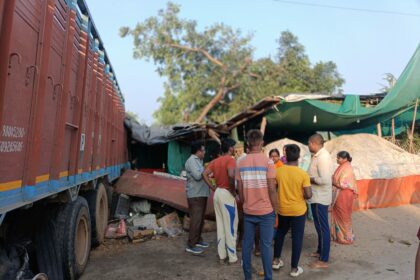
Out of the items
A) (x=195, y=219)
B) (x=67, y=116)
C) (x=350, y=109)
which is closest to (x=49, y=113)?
(x=67, y=116)

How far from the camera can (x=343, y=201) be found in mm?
6277

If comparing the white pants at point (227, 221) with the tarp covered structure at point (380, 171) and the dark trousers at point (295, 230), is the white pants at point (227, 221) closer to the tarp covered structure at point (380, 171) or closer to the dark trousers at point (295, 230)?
the dark trousers at point (295, 230)

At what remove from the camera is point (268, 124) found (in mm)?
12789

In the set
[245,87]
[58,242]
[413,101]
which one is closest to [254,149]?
[58,242]

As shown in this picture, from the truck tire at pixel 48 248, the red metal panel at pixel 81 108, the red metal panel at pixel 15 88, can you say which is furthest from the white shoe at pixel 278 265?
the red metal panel at pixel 15 88

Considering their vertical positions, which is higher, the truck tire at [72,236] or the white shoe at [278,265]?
the truck tire at [72,236]

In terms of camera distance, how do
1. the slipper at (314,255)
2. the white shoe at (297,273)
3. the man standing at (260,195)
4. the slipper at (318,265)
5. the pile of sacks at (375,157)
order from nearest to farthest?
1. the man standing at (260,195)
2. the white shoe at (297,273)
3. the slipper at (318,265)
4. the slipper at (314,255)
5. the pile of sacks at (375,157)

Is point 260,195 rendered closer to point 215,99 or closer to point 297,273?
point 297,273

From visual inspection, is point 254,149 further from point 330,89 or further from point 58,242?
point 330,89

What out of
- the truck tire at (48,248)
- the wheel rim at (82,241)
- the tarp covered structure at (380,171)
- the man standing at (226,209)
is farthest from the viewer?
the tarp covered structure at (380,171)

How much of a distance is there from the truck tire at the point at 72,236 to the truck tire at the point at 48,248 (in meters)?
0.07

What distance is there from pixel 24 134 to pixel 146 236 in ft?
14.1

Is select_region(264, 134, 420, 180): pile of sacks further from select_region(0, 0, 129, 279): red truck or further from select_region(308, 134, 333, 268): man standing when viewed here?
select_region(0, 0, 129, 279): red truck

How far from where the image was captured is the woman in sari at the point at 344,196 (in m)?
6.22
